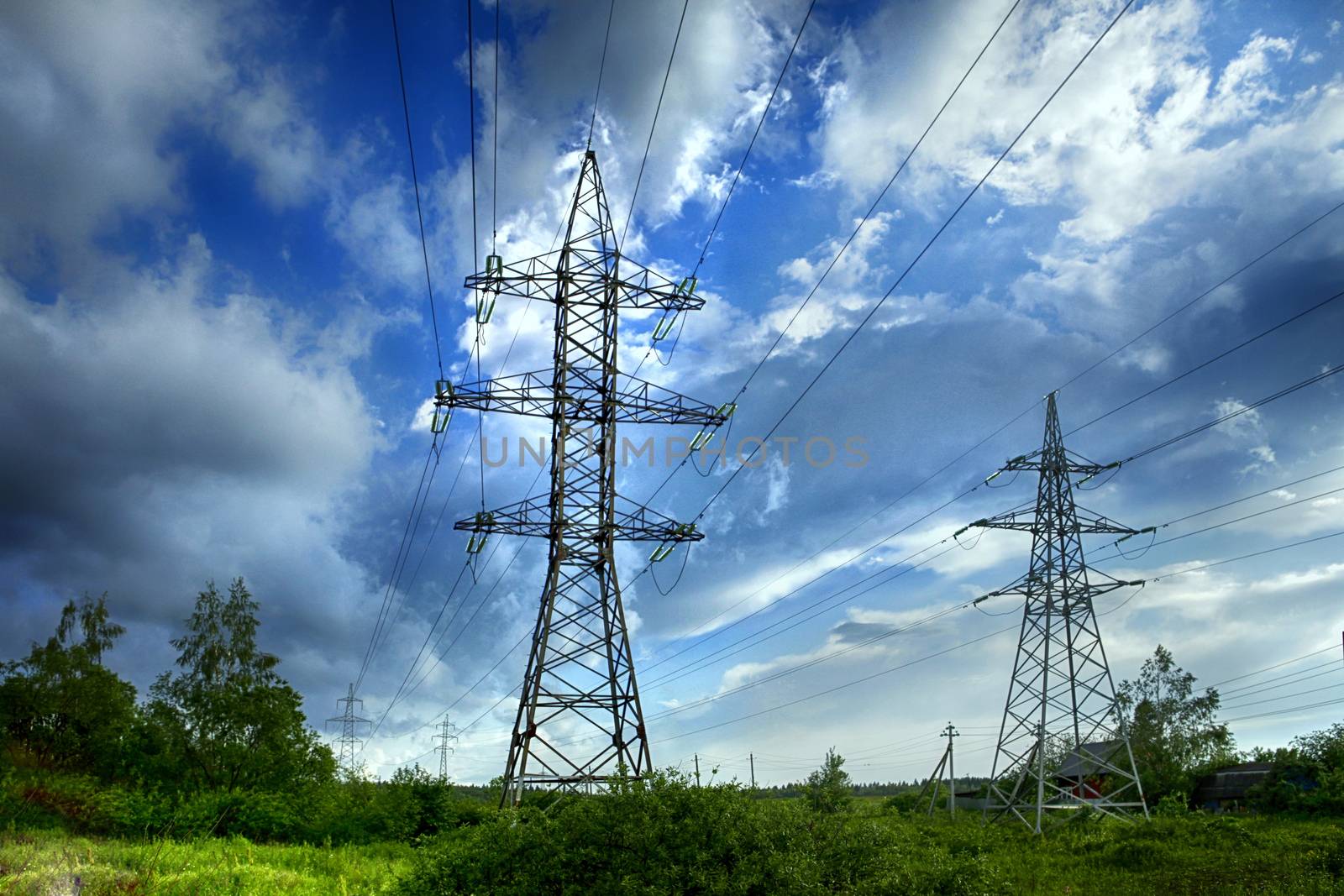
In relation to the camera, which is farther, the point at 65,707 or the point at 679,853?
the point at 65,707

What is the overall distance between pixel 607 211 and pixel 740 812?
18240mm

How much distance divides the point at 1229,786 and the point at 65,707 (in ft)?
204

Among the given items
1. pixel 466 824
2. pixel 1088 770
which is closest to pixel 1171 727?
pixel 1088 770

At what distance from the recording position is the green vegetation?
42.9 feet

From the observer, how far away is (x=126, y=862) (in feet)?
76.8

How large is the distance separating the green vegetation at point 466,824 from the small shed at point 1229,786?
0.72 m

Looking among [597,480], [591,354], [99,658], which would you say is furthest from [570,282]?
[99,658]

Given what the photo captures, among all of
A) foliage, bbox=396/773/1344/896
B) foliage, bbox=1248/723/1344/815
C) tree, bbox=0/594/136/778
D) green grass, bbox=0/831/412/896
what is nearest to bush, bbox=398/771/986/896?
foliage, bbox=396/773/1344/896

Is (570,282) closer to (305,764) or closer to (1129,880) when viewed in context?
(1129,880)

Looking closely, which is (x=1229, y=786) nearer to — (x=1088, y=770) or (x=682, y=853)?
(x=1088, y=770)

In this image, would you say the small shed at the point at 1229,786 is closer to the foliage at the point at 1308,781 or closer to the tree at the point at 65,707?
the foliage at the point at 1308,781

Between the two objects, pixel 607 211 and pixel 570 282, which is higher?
pixel 607 211

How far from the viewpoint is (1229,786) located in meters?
40.9

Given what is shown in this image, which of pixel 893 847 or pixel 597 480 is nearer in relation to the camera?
pixel 893 847
